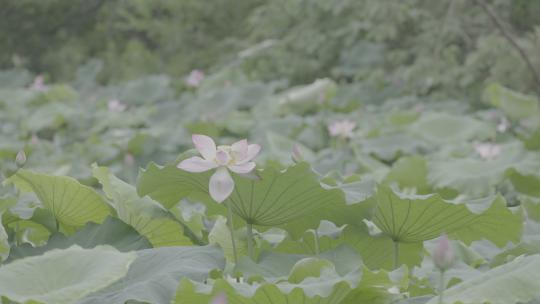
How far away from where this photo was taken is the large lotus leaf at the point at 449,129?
4.68 meters

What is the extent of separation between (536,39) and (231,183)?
14.6 feet

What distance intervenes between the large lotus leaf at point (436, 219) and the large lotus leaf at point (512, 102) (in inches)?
130

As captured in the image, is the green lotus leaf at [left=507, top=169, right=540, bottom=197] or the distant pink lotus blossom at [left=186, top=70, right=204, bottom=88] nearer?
the green lotus leaf at [left=507, top=169, right=540, bottom=197]

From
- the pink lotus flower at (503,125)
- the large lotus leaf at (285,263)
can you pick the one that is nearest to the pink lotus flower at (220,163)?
the large lotus leaf at (285,263)

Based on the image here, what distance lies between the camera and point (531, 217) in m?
2.35

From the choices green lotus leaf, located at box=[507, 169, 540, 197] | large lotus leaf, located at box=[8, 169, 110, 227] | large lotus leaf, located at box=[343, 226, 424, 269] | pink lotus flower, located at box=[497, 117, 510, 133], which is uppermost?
large lotus leaf, located at box=[8, 169, 110, 227]

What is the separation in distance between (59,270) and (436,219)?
0.59 meters

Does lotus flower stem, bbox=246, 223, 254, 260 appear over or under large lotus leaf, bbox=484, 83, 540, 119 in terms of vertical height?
over

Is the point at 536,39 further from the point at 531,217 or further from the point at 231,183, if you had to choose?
the point at 231,183

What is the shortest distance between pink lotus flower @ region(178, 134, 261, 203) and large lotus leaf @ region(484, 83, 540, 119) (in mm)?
3615

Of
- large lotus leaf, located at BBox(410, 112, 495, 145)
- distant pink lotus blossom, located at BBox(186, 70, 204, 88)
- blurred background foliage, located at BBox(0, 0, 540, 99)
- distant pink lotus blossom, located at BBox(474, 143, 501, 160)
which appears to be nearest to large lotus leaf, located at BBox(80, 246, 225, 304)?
distant pink lotus blossom, located at BBox(474, 143, 501, 160)

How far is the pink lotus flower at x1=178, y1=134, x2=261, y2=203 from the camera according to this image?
142cm

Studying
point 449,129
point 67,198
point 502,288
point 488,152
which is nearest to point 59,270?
point 67,198

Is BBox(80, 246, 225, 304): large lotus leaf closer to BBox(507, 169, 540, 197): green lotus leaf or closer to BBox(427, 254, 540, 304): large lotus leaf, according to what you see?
BBox(427, 254, 540, 304): large lotus leaf
